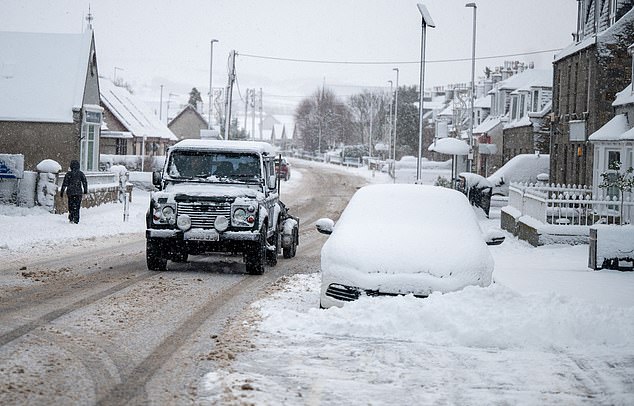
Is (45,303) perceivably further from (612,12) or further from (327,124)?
(327,124)

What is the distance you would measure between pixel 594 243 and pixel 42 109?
2728cm

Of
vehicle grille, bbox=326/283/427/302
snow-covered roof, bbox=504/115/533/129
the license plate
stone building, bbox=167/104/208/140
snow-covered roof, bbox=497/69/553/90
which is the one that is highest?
snow-covered roof, bbox=497/69/553/90

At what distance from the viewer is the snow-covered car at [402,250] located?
10945mm

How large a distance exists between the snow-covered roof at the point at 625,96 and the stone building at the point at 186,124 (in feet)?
243

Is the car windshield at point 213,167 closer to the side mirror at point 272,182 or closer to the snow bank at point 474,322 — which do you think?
the side mirror at point 272,182

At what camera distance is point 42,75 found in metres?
40.5

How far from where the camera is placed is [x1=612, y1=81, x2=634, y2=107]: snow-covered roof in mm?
29766

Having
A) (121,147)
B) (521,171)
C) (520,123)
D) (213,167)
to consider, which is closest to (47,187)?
(213,167)

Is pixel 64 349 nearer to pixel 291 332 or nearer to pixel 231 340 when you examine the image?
pixel 231 340

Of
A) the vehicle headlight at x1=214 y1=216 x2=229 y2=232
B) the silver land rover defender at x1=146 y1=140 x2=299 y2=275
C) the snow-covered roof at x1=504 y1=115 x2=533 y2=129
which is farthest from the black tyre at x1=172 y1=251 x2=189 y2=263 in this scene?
the snow-covered roof at x1=504 y1=115 x2=533 y2=129

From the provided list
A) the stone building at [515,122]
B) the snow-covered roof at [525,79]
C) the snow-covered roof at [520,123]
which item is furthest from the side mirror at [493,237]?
the snow-covered roof at [525,79]

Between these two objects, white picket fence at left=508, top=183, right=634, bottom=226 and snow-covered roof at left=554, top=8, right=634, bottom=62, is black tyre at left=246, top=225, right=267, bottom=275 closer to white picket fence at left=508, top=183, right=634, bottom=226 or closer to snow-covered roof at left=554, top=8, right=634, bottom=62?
white picket fence at left=508, top=183, right=634, bottom=226

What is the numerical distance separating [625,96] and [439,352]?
918 inches

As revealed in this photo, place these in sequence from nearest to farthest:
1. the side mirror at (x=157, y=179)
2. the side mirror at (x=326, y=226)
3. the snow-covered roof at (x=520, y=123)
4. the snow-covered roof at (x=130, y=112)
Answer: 1. the side mirror at (x=326, y=226)
2. the side mirror at (x=157, y=179)
3. the snow-covered roof at (x=520, y=123)
4. the snow-covered roof at (x=130, y=112)
